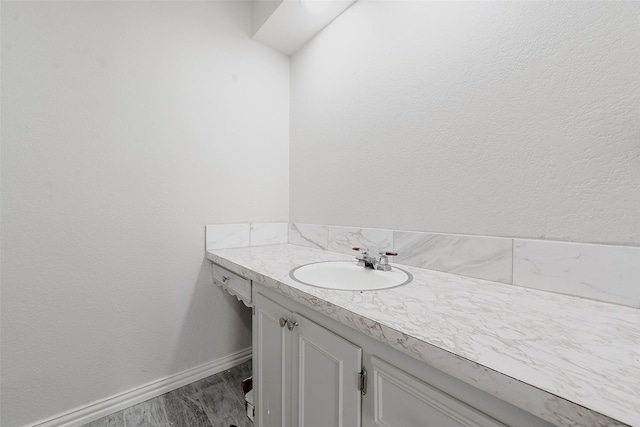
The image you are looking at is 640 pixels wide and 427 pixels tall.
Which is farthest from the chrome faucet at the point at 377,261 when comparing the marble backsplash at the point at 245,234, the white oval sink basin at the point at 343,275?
the marble backsplash at the point at 245,234

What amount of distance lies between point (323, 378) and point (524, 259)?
0.69 metres

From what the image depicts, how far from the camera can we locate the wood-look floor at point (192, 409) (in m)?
1.20

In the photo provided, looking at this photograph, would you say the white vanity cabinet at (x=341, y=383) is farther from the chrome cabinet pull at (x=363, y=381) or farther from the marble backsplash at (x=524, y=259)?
the marble backsplash at (x=524, y=259)

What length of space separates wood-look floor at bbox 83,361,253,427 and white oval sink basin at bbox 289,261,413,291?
A: 30.1 inches

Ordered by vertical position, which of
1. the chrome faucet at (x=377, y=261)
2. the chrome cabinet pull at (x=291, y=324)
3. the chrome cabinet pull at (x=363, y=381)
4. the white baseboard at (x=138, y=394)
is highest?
the chrome faucet at (x=377, y=261)

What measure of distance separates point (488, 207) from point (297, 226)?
3.56ft

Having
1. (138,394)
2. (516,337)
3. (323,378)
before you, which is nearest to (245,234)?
(138,394)

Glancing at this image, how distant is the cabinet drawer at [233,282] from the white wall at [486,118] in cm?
58

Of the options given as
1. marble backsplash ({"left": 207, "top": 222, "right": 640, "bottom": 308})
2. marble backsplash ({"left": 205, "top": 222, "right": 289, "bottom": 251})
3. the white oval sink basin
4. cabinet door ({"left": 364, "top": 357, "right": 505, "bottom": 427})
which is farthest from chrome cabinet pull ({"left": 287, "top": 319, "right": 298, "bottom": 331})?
marble backsplash ({"left": 205, "top": 222, "right": 289, "bottom": 251})

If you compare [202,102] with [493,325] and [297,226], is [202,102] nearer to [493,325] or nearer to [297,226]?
[297,226]

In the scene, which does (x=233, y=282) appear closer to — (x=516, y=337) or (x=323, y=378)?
(x=323, y=378)

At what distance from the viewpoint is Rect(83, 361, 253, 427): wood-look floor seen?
3.94ft

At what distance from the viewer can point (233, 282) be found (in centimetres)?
125

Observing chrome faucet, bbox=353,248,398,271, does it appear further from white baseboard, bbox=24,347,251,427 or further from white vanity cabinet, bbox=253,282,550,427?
white baseboard, bbox=24,347,251,427
